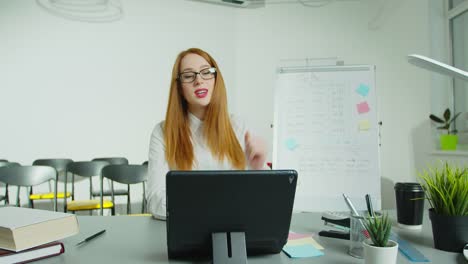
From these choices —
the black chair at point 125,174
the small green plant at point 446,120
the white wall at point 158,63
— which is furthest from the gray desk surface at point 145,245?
the white wall at point 158,63

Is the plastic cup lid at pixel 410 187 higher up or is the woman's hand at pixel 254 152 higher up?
→ the woman's hand at pixel 254 152

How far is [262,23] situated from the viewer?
4.44 meters

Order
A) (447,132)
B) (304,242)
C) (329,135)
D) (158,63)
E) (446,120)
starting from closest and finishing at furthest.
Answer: (304,242)
(329,135)
(446,120)
(447,132)
(158,63)

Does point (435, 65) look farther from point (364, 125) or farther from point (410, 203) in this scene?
point (364, 125)

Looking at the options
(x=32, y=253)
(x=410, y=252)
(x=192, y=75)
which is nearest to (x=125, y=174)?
(x=192, y=75)

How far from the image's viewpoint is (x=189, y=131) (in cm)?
169

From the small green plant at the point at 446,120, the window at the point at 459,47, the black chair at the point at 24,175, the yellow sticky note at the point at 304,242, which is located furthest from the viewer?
the window at the point at 459,47

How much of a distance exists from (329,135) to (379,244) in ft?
2.63

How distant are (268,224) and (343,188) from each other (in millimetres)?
758

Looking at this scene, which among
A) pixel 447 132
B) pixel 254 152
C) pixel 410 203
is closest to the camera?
pixel 410 203

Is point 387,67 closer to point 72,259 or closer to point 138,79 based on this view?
point 138,79

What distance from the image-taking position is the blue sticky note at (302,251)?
35.0 inches

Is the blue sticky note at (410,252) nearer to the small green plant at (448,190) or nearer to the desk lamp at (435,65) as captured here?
the small green plant at (448,190)

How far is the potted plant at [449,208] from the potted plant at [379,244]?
222mm
